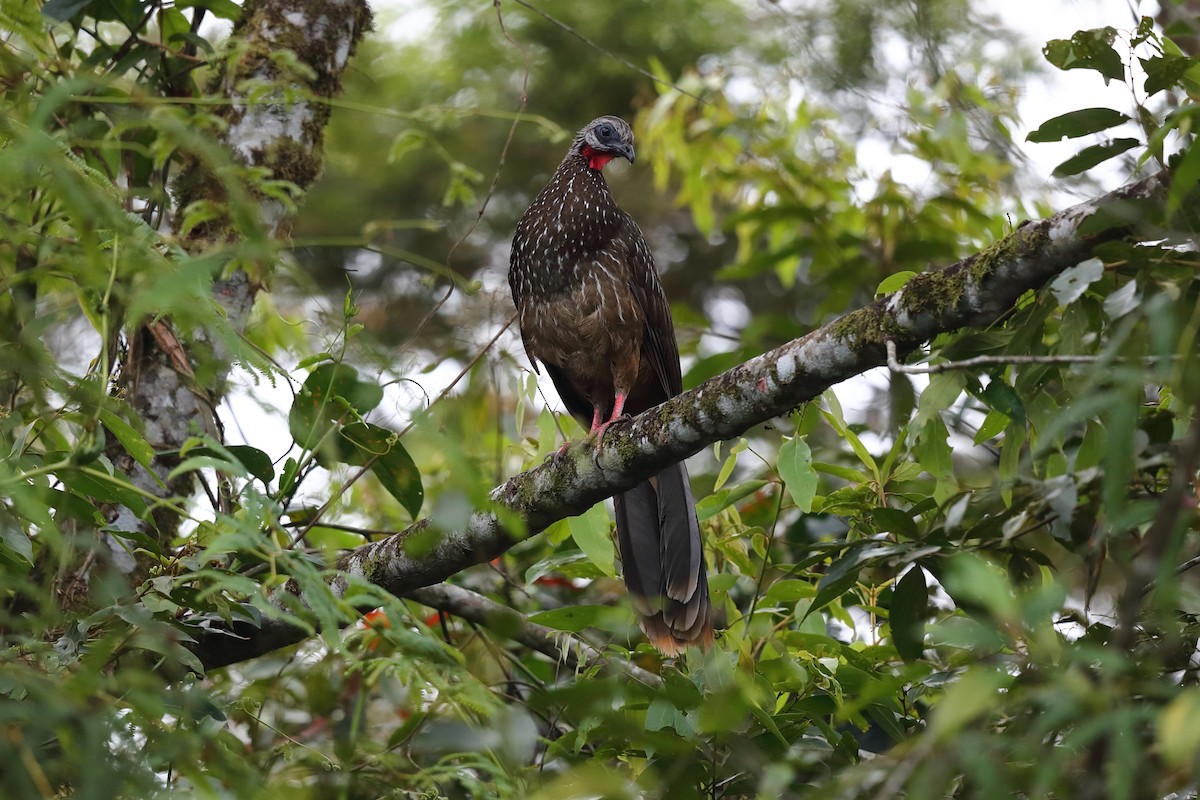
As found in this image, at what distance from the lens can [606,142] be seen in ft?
15.0

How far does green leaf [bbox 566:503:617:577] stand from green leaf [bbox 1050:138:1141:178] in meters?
1.41

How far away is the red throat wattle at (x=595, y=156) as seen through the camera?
460 centimetres

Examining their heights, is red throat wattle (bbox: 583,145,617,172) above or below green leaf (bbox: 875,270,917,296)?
above

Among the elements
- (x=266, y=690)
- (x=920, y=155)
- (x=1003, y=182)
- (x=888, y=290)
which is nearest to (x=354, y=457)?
(x=266, y=690)

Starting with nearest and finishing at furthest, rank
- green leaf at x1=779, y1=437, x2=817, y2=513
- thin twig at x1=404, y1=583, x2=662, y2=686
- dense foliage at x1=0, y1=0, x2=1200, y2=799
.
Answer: dense foliage at x1=0, y1=0, x2=1200, y2=799 → green leaf at x1=779, y1=437, x2=817, y2=513 → thin twig at x1=404, y1=583, x2=662, y2=686

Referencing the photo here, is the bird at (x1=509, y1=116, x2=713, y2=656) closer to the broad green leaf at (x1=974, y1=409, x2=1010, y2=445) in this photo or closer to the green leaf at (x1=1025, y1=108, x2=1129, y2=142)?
the broad green leaf at (x1=974, y1=409, x2=1010, y2=445)

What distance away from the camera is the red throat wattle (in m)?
4.60

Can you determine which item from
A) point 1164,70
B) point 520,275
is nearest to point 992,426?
point 1164,70

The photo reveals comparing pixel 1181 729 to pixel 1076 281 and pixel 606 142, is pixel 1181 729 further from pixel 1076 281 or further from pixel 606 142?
pixel 606 142

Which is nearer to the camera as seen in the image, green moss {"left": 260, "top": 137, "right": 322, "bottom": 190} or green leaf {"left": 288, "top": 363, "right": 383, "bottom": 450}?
green leaf {"left": 288, "top": 363, "right": 383, "bottom": 450}

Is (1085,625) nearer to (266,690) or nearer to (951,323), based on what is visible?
(951,323)

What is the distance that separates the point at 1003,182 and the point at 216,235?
13.4 ft

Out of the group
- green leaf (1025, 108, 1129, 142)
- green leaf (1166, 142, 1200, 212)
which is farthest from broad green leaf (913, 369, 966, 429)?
green leaf (1166, 142, 1200, 212)

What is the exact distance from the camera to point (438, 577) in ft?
9.40
